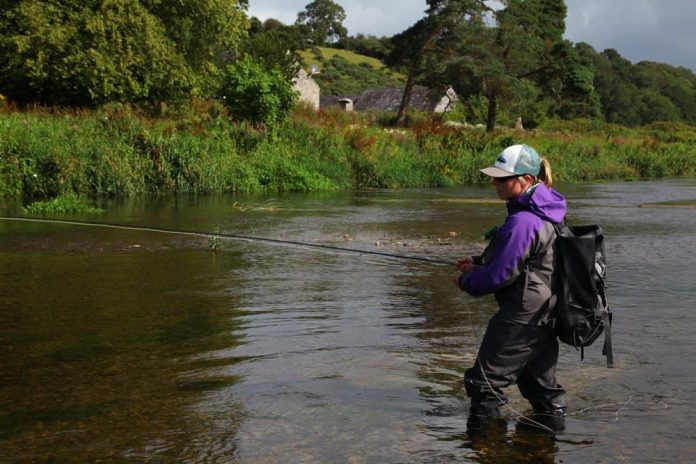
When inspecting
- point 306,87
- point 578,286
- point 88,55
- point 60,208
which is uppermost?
point 306,87

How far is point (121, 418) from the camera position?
5.12 m

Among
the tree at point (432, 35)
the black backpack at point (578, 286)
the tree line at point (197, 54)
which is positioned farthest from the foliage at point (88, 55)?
the black backpack at point (578, 286)

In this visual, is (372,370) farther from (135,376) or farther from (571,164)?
(571,164)

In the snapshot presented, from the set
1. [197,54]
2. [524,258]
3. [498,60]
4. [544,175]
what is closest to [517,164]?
[544,175]

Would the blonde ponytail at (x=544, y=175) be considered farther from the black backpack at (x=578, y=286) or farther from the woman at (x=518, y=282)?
the black backpack at (x=578, y=286)

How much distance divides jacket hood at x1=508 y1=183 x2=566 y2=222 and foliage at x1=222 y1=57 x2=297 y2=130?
81.0 feet

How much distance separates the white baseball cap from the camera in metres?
4.94

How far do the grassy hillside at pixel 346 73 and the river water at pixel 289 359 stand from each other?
94237mm

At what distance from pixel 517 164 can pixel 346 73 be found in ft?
378

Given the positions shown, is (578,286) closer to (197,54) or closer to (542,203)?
(542,203)

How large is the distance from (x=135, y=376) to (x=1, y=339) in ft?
5.70

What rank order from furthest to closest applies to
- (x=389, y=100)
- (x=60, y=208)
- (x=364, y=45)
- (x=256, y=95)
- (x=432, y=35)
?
1. (x=364, y=45)
2. (x=389, y=100)
3. (x=432, y=35)
4. (x=256, y=95)
5. (x=60, y=208)

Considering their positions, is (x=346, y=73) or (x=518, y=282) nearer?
(x=518, y=282)

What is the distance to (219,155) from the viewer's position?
86.6 feet
